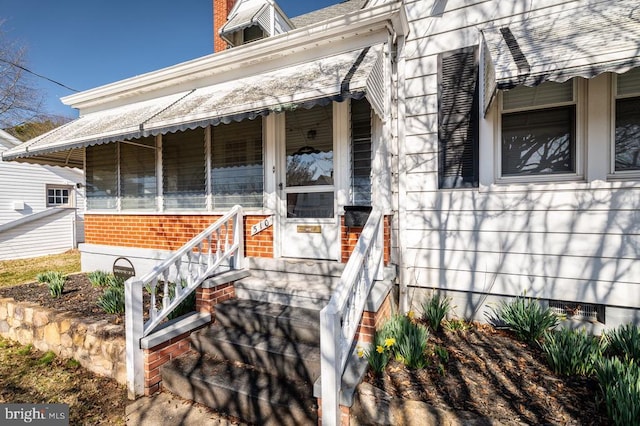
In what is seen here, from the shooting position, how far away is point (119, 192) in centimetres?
677

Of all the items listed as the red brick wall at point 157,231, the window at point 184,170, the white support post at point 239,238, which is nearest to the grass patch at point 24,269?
the red brick wall at point 157,231

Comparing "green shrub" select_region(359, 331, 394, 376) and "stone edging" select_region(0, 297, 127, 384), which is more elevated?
"green shrub" select_region(359, 331, 394, 376)

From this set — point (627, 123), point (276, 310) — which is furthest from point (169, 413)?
point (627, 123)

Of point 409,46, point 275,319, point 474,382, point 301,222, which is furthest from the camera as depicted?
point 301,222

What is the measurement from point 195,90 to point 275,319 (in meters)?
4.37

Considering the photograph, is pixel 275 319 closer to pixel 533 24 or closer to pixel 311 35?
pixel 311 35

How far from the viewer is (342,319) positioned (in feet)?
9.23

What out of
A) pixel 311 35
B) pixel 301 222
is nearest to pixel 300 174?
pixel 301 222

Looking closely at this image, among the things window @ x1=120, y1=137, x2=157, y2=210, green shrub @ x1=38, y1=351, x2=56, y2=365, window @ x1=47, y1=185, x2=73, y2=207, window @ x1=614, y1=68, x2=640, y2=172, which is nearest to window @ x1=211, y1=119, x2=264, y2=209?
window @ x1=120, y1=137, x2=157, y2=210

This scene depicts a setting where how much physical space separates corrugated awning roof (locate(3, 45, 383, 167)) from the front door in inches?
26.9

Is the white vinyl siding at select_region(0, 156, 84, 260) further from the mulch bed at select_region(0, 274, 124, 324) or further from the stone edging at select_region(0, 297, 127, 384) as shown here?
the stone edging at select_region(0, 297, 127, 384)

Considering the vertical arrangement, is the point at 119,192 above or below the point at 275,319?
above

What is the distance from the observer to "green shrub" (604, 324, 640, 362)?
2873 mm

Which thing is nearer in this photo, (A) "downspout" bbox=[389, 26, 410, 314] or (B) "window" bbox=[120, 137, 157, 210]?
(A) "downspout" bbox=[389, 26, 410, 314]
